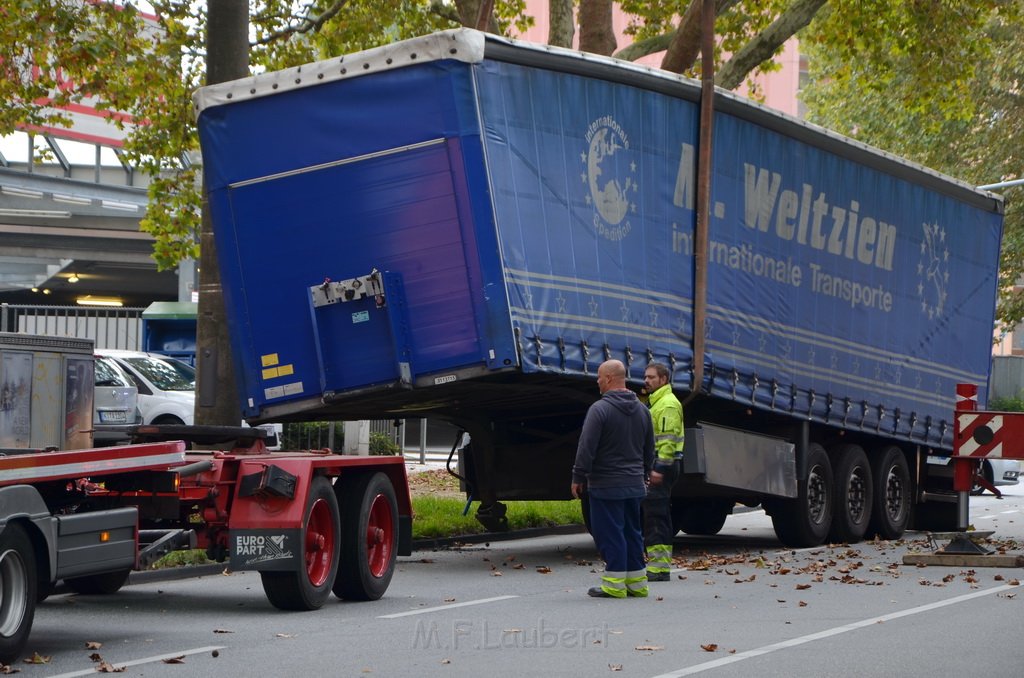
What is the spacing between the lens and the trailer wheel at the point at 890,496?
60.4 feet

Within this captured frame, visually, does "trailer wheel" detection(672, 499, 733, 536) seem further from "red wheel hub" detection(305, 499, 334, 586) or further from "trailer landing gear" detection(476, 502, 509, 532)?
"red wheel hub" detection(305, 499, 334, 586)

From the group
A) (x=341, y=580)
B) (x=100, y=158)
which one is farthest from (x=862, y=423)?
(x=100, y=158)

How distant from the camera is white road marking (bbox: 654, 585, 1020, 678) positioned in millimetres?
8180

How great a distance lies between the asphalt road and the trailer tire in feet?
0.24

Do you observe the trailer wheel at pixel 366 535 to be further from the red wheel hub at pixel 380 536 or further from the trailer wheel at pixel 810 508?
the trailer wheel at pixel 810 508

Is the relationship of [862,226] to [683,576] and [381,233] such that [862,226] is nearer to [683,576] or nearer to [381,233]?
[683,576]

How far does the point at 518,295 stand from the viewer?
12.7m

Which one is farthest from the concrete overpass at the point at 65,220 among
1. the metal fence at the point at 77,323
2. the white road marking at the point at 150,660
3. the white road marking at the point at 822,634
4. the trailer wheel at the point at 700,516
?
the white road marking at the point at 150,660

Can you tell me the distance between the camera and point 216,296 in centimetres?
1557

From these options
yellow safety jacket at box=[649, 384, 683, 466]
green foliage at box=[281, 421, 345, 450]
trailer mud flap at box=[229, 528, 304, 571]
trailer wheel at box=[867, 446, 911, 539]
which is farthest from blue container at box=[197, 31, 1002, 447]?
green foliage at box=[281, 421, 345, 450]

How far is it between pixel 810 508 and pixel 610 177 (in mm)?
5029

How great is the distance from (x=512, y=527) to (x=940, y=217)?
6486 millimetres

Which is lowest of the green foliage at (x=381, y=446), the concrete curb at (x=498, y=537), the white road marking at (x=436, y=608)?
the concrete curb at (x=498, y=537)

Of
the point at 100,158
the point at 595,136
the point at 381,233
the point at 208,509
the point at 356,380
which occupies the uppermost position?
the point at 100,158
